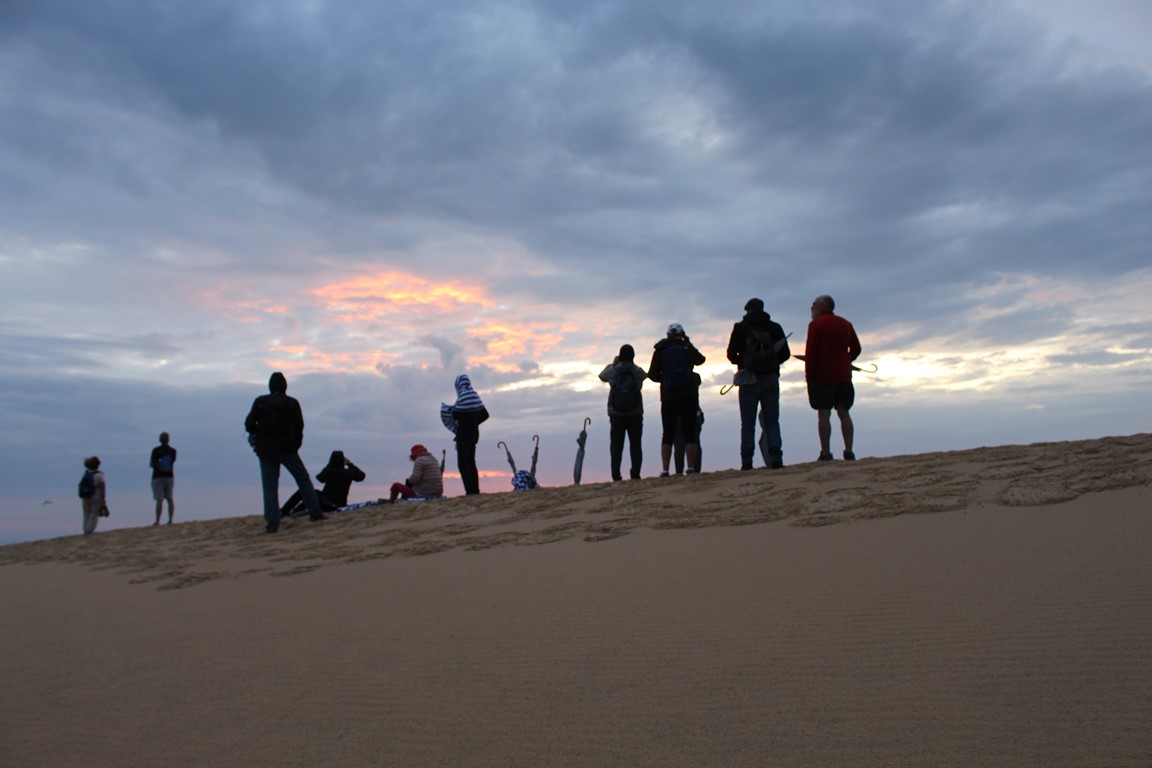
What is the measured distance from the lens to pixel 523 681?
4078 mm

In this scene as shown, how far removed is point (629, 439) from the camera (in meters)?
11.9

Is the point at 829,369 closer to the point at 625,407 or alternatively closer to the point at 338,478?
the point at 625,407

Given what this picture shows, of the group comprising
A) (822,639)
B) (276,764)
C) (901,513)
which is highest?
(901,513)

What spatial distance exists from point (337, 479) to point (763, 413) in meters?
7.12

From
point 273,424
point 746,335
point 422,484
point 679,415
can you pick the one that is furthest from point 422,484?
point 746,335

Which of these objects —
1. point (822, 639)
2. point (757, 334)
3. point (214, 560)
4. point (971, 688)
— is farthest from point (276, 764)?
point (757, 334)

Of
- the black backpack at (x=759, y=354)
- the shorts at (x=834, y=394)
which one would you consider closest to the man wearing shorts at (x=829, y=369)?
the shorts at (x=834, y=394)

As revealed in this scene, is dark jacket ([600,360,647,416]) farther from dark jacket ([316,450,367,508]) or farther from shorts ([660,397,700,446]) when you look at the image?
dark jacket ([316,450,367,508])

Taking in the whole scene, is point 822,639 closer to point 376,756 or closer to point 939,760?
point 939,760

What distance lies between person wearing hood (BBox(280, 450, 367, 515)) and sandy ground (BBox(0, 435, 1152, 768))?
555cm

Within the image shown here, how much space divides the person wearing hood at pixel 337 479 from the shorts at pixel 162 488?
→ 5.15 metres

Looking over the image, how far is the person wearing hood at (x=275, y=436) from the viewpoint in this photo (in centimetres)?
1136

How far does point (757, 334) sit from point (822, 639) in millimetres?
6520

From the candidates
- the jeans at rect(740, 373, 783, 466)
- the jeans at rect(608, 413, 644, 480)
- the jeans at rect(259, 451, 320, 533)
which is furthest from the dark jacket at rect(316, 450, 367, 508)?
the jeans at rect(740, 373, 783, 466)
